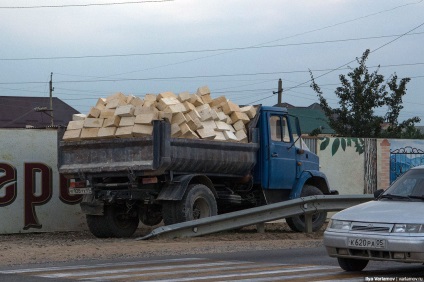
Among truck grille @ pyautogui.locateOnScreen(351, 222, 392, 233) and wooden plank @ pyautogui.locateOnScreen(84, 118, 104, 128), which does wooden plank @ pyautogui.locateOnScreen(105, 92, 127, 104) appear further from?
truck grille @ pyautogui.locateOnScreen(351, 222, 392, 233)

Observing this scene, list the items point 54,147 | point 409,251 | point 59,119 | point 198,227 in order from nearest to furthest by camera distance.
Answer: point 409,251, point 198,227, point 54,147, point 59,119

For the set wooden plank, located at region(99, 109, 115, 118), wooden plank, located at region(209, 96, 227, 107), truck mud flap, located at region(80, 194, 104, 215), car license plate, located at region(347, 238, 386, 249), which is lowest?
truck mud flap, located at region(80, 194, 104, 215)

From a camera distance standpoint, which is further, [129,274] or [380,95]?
[380,95]

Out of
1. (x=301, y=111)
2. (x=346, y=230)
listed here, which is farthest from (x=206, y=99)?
(x=301, y=111)

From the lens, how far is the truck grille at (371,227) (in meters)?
11.2

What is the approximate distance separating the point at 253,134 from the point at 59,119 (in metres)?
50.2

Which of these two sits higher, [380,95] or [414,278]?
[380,95]

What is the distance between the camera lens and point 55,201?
2197 centimetres

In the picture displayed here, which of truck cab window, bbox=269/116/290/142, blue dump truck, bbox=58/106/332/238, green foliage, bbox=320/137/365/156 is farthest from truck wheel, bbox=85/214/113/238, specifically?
green foliage, bbox=320/137/365/156

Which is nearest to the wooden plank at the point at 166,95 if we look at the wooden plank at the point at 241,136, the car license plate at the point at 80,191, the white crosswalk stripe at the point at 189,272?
the wooden plank at the point at 241,136

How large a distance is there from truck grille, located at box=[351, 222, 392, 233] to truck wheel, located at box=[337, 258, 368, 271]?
0.69 meters

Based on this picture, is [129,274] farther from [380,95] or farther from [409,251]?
[380,95]

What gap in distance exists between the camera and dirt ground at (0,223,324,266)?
1595cm

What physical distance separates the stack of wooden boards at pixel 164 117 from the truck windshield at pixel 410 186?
6.60 m
